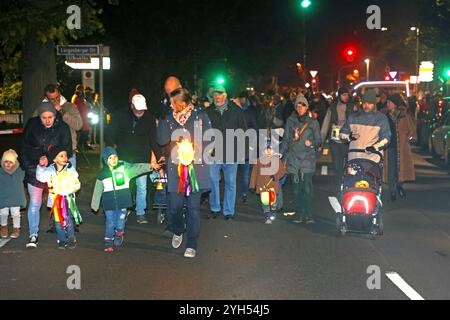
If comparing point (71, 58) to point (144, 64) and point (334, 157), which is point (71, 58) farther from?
point (144, 64)

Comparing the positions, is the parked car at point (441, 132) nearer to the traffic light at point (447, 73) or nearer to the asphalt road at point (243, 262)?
the traffic light at point (447, 73)

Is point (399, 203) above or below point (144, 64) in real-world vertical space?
below

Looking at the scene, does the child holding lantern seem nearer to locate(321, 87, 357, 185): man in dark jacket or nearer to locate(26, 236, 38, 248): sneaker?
locate(321, 87, 357, 185): man in dark jacket

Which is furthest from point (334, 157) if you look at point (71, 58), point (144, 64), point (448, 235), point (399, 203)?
point (144, 64)

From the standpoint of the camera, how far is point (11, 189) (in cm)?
1021

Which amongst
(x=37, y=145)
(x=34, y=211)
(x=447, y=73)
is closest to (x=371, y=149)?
(x=37, y=145)

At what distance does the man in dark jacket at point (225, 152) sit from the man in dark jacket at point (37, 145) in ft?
8.64

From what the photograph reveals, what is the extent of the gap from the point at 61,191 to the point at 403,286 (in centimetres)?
421

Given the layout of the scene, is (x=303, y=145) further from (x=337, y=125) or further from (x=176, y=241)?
(x=176, y=241)

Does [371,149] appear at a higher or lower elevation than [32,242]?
higher

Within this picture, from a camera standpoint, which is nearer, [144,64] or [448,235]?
[448,235]

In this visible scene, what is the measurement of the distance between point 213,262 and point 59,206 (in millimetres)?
2053

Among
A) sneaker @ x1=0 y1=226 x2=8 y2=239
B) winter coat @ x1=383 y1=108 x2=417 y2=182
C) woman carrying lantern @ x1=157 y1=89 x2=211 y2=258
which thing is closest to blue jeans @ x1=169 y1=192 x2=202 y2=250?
woman carrying lantern @ x1=157 y1=89 x2=211 y2=258

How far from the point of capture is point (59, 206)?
31.7 ft
